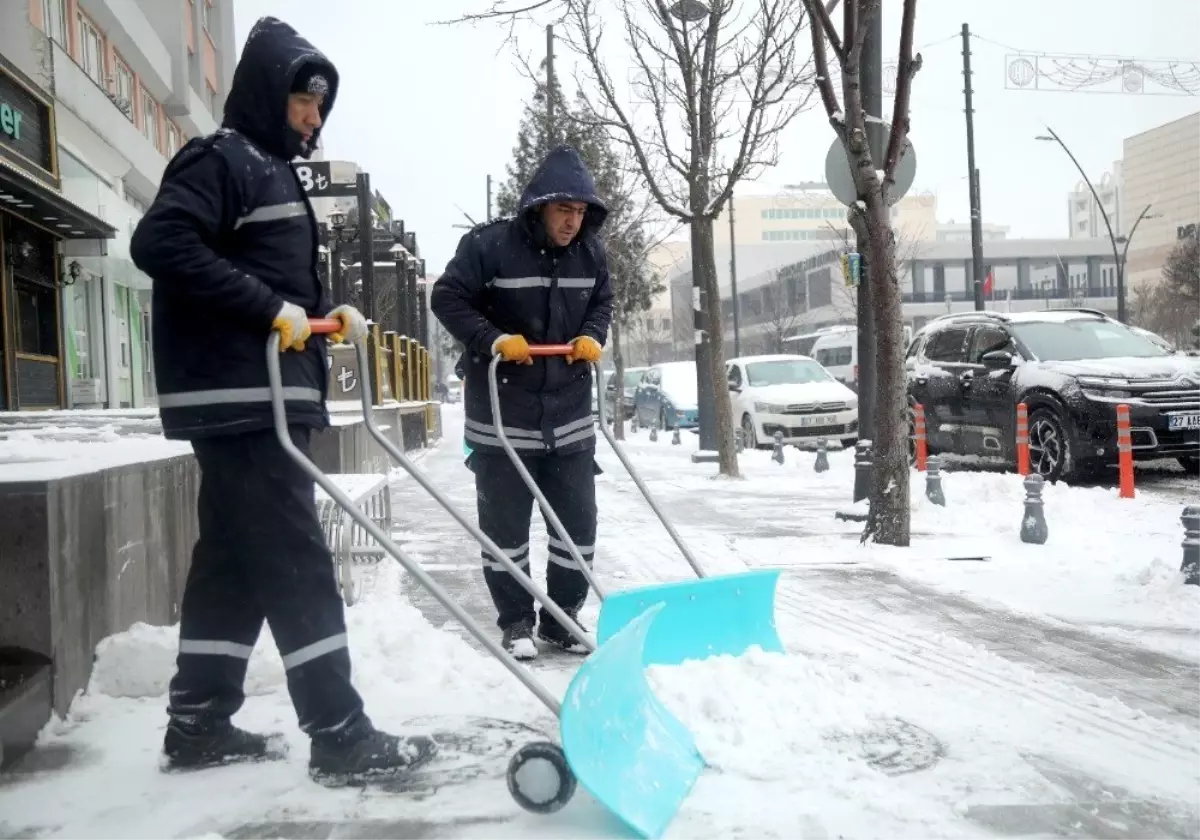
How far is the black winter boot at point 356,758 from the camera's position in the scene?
308 centimetres

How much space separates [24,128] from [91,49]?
7142mm

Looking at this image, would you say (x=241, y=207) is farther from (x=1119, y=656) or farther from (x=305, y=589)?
(x=1119, y=656)

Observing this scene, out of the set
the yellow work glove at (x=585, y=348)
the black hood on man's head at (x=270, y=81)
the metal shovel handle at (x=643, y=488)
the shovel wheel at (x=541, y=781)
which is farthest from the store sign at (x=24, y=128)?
the shovel wheel at (x=541, y=781)

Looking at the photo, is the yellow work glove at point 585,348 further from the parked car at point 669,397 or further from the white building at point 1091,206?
the white building at point 1091,206

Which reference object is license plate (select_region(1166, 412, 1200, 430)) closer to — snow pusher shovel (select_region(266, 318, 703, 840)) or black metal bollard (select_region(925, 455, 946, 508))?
black metal bollard (select_region(925, 455, 946, 508))

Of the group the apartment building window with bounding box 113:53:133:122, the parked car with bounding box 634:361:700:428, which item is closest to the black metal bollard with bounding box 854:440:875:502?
the parked car with bounding box 634:361:700:428

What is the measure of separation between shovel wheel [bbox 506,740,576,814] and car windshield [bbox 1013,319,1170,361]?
9.84 metres

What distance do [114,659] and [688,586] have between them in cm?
196

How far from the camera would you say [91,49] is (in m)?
19.0

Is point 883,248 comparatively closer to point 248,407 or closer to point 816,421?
point 248,407

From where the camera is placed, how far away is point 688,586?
383 centimetres

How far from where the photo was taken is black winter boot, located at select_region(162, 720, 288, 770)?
319 centimetres

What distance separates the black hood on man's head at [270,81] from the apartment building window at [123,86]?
18494 millimetres

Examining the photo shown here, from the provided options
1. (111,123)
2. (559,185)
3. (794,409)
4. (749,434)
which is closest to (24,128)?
(111,123)
